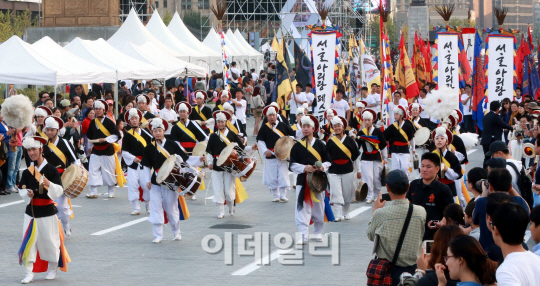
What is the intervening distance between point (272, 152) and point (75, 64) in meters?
8.90

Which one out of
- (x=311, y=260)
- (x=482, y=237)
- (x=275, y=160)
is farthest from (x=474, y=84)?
(x=482, y=237)

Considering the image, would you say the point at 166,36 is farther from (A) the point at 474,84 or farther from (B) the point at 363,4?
(B) the point at 363,4

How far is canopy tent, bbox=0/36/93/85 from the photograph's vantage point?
19.5m

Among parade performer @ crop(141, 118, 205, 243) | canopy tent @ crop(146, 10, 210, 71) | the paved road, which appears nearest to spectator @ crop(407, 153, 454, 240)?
the paved road

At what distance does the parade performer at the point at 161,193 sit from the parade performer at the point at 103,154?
3.70 m

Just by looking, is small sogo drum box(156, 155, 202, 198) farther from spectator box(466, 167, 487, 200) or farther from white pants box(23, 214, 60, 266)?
spectator box(466, 167, 487, 200)

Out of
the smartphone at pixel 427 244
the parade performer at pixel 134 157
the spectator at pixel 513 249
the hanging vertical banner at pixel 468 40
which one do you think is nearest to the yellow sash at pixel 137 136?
the parade performer at pixel 134 157

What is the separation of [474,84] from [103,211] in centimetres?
1370

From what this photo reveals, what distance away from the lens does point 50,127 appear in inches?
457

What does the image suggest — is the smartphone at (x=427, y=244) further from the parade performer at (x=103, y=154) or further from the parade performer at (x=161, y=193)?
the parade performer at (x=103, y=154)

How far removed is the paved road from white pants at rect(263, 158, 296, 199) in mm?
354

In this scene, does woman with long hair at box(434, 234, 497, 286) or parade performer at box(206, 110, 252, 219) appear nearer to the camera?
woman with long hair at box(434, 234, 497, 286)

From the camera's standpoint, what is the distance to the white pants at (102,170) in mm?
15557

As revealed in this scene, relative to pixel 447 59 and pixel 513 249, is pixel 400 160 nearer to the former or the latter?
pixel 447 59
